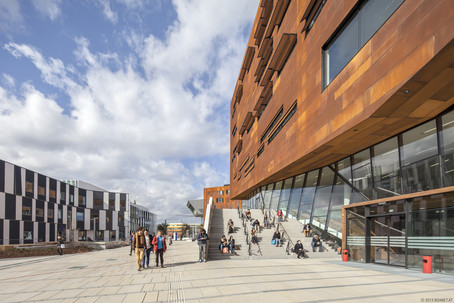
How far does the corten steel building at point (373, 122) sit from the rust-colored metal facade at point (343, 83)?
5 cm

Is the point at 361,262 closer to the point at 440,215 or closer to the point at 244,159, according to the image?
the point at 440,215

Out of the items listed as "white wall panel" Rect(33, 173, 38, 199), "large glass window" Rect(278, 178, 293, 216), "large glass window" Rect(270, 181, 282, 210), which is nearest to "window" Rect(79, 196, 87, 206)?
"white wall panel" Rect(33, 173, 38, 199)

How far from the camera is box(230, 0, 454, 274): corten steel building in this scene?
1034 cm

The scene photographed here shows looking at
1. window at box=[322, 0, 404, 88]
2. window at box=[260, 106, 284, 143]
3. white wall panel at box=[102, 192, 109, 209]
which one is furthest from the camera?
white wall panel at box=[102, 192, 109, 209]

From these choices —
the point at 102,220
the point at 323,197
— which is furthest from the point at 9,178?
the point at 323,197

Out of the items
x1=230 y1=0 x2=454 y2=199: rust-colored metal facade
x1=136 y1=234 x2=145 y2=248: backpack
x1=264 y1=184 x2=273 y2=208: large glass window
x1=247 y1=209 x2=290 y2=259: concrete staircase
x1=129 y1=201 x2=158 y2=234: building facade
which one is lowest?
x1=129 y1=201 x2=158 y2=234: building facade

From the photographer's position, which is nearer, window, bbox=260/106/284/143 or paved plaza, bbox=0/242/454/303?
paved plaza, bbox=0/242/454/303

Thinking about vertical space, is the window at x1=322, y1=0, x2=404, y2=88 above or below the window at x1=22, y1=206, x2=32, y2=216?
above

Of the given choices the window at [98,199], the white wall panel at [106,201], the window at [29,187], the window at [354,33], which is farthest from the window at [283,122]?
the white wall panel at [106,201]

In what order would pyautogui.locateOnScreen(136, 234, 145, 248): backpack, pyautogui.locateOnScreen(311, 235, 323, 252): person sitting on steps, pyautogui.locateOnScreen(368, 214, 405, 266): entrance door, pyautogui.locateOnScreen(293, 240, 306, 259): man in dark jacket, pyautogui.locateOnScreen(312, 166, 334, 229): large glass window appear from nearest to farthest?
1. pyautogui.locateOnScreen(368, 214, 405, 266): entrance door
2. pyautogui.locateOnScreen(136, 234, 145, 248): backpack
3. pyautogui.locateOnScreen(293, 240, 306, 259): man in dark jacket
4. pyautogui.locateOnScreen(311, 235, 323, 252): person sitting on steps
5. pyautogui.locateOnScreen(312, 166, 334, 229): large glass window

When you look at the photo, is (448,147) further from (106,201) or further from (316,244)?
(106,201)

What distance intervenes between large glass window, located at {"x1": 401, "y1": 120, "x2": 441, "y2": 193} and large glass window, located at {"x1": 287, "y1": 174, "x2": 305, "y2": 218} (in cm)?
1208

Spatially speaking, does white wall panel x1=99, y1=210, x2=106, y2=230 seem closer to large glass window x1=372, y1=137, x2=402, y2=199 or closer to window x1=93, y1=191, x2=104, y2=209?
window x1=93, y1=191, x2=104, y2=209

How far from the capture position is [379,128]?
13.5 m
